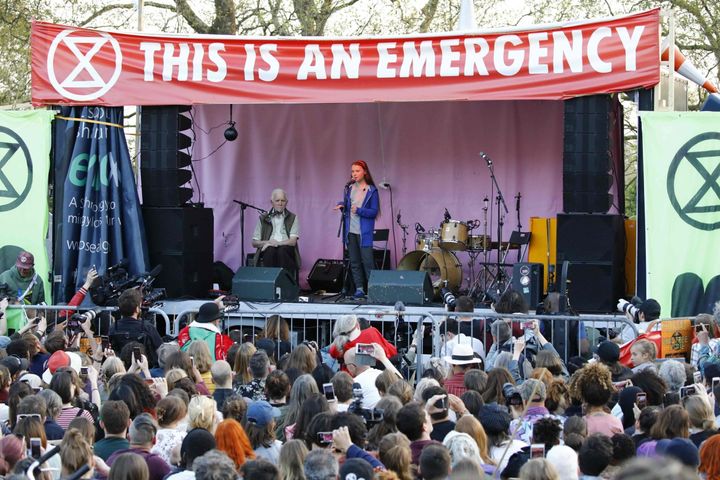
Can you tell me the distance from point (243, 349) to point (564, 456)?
3.11 m

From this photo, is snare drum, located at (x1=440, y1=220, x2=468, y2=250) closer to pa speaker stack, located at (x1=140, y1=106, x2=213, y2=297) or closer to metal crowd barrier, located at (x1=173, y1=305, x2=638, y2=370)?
metal crowd barrier, located at (x1=173, y1=305, x2=638, y2=370)

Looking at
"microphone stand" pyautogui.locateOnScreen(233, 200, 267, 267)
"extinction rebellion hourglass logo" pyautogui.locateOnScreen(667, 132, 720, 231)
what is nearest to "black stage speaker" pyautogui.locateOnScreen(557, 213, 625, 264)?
"extinction rebellion hourglass logo" pyautogui.locateOnScreen(667, 132, 720, 231)

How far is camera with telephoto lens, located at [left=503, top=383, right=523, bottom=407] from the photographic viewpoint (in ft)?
21.0

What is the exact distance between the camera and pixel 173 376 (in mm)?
6996

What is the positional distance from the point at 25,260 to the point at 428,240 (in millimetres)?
4953

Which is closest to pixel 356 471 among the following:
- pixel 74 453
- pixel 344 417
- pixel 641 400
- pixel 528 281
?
pixel 344 417

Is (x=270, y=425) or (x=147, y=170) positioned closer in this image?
(x=270, y=425)

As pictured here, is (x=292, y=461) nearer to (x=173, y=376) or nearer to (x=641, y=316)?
(x=173, y=376)

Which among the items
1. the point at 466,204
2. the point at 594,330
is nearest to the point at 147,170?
the point at 466,204

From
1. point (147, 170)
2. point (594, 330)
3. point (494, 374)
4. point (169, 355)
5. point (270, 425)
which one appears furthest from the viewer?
point (147, 170)

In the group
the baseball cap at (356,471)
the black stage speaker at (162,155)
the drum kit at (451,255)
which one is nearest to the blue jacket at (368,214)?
the drum kit at (451,255)

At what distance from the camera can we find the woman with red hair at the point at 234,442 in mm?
5406

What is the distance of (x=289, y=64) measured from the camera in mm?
12914

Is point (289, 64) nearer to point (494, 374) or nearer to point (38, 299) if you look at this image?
point (38, 299)
